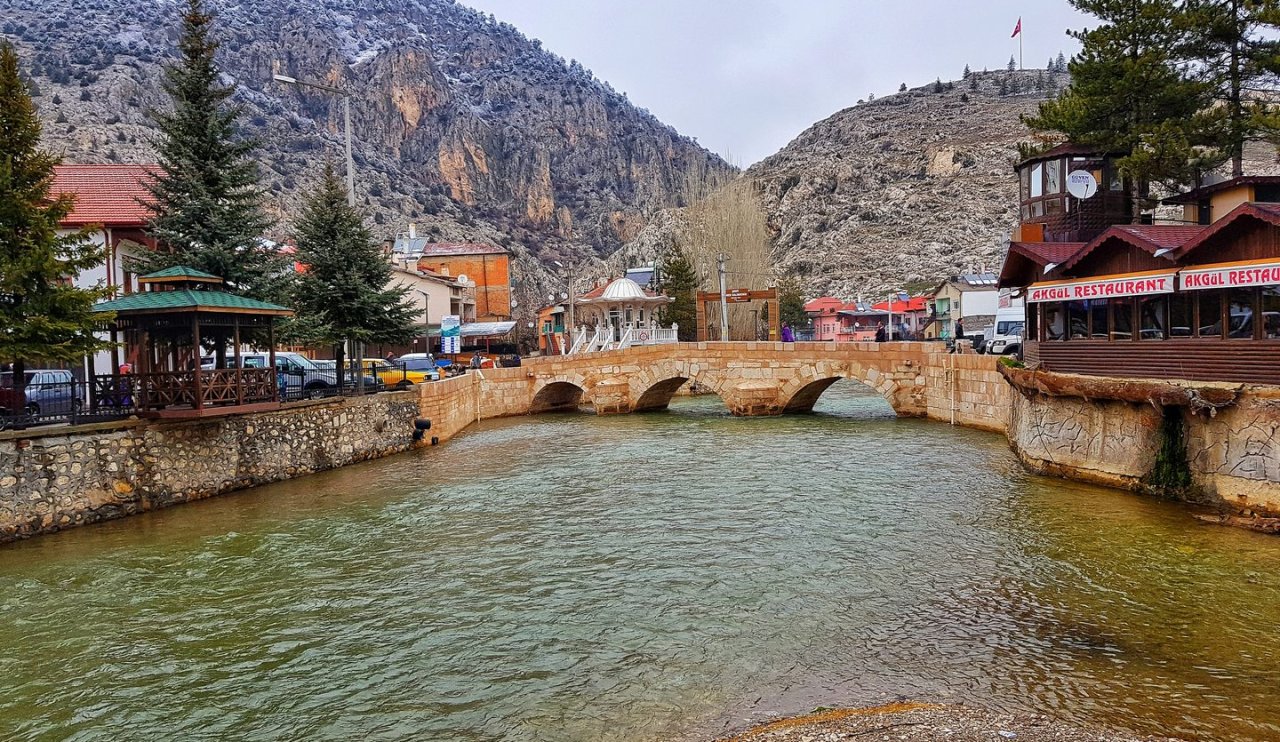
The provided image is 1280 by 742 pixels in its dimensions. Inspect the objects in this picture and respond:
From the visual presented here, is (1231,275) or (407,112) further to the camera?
(407,112)

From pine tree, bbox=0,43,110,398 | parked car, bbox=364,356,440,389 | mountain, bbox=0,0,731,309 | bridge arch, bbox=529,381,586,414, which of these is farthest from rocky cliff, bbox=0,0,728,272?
pine tree, bbox=0,43,110,398

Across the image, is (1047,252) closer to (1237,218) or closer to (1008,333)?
(1237,218)

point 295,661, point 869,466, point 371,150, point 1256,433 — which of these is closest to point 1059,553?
point 1256,433

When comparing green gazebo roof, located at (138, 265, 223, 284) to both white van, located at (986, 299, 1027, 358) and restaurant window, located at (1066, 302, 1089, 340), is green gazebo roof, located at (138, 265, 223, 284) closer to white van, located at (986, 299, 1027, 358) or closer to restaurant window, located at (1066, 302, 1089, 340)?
restaurant window, located at (1066, 302, 1089, 340)

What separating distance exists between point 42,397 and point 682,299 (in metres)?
40.1

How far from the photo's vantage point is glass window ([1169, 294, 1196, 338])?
1595cm

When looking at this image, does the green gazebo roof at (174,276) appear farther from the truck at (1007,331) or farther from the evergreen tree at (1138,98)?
the truck at (1007,331)

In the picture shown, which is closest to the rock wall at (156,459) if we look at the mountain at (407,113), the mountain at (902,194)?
the mountain at (407,113)

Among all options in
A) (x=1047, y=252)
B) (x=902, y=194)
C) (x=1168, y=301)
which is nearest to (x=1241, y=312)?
(x=1168, y=301)

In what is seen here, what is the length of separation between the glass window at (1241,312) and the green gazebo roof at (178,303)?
20339mm

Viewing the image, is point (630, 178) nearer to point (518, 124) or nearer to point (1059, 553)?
point (518, 124)

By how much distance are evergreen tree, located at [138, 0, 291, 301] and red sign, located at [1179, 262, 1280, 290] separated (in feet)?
73.5

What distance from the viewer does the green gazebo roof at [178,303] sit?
1619cm

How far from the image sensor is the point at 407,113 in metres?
118
